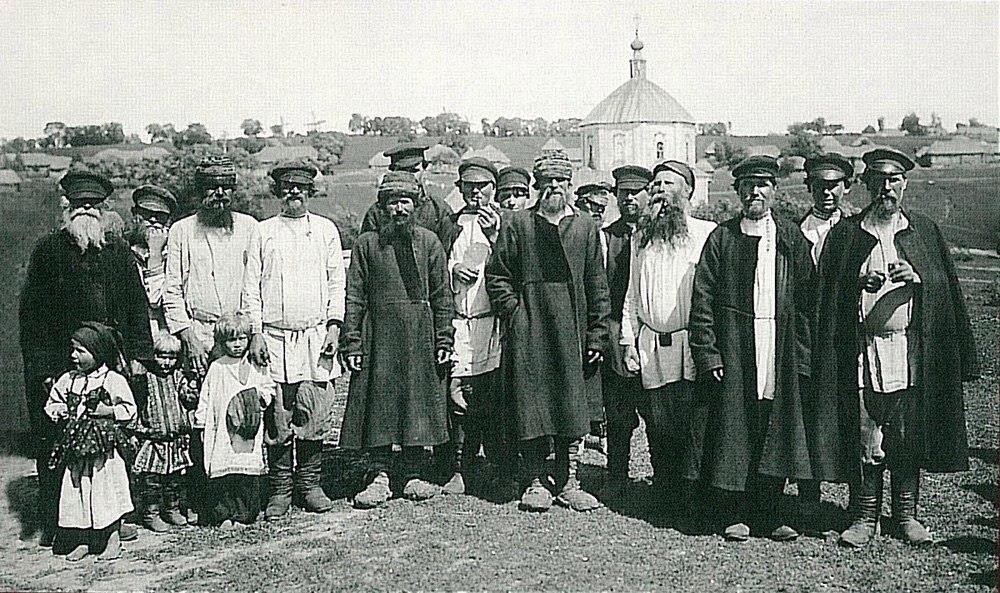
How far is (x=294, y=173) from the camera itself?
18.6ft

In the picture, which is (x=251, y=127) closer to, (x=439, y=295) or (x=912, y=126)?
(x=439, y=295)

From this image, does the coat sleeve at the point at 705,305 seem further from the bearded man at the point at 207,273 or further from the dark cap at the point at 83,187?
the dark cap at the point at 83,187

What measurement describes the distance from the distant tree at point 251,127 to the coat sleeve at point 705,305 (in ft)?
12.1

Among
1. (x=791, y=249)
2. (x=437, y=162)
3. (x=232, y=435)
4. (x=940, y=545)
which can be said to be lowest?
(x=940, y=545)

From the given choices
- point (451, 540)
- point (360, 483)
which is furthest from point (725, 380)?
point (360, 483)

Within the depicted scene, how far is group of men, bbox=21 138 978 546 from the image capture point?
16.6 ft

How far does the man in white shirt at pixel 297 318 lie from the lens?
564 centimetres

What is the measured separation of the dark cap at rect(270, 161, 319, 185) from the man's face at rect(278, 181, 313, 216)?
3 centimetres

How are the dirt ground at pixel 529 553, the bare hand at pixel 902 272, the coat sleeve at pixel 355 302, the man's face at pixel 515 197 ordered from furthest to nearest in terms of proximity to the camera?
the man's face at pixel 515 197
the coat sleeve at pixel 355 302
the bare hand at pixel 902 272
the dirt ground at pixel 529 553

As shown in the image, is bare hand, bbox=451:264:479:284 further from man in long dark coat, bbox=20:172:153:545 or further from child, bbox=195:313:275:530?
man in long dark coat, bbox=20:172:153:545

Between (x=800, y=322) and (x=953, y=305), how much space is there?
84 centimetres

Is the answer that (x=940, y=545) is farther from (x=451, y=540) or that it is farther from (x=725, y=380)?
(x=451, y=540)

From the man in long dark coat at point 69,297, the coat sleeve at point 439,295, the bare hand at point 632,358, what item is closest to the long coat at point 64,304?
the man in long dark coat at point 69,297

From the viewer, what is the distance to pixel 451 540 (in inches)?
210
